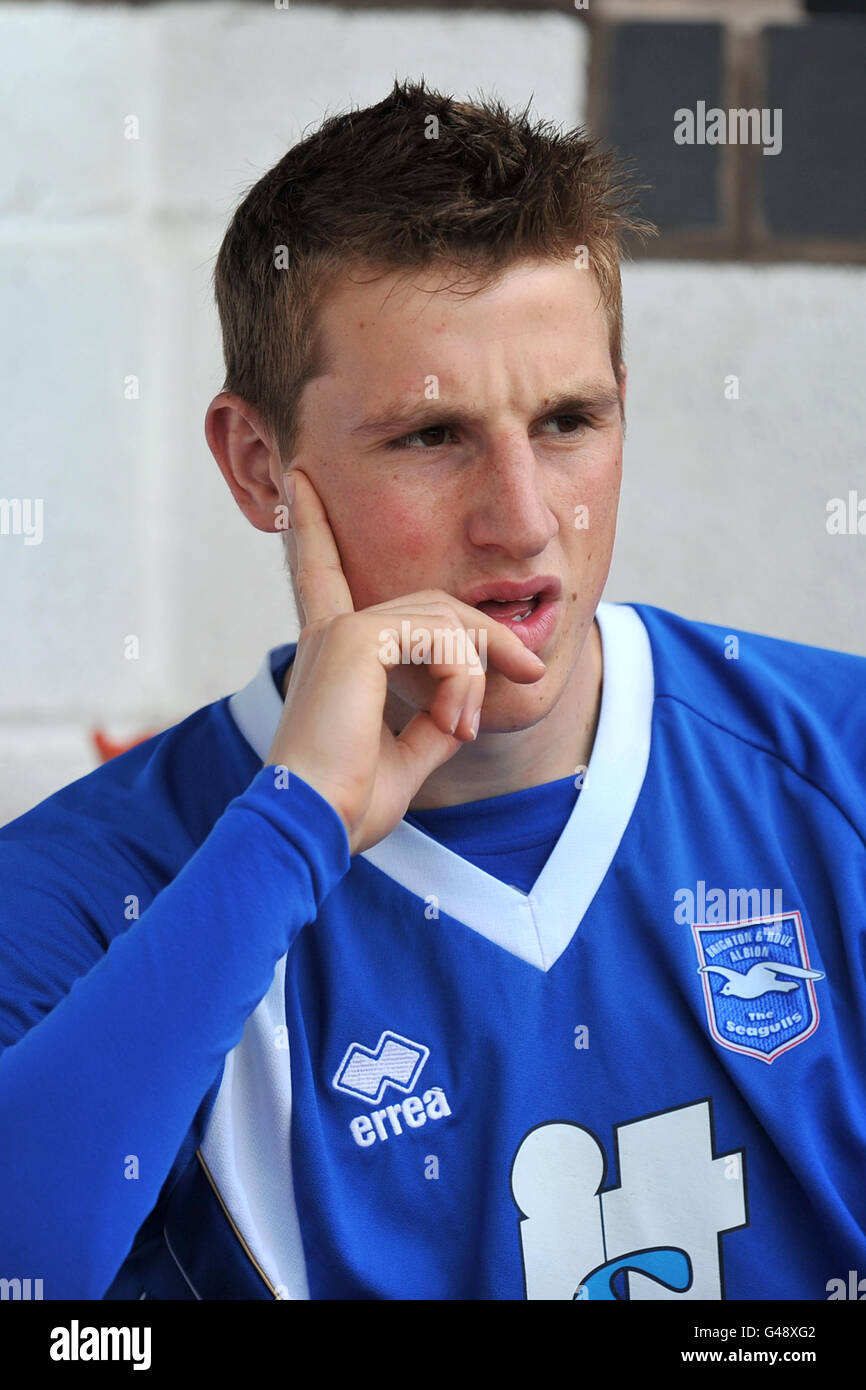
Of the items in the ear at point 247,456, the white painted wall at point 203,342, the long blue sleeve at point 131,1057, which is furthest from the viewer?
the white painted wall at point 203,342

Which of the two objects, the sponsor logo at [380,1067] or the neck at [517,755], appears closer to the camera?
the sponsor logo at [380,1067]

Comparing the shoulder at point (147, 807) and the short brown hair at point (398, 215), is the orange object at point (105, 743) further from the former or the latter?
the short brown hair at point (398, 215)

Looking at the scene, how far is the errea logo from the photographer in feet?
3.68

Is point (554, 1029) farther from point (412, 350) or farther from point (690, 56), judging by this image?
point (690, 56)

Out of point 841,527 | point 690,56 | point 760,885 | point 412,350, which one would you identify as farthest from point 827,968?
point 690,56

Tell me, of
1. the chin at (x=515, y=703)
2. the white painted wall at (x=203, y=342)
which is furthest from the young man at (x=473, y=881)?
the white painted wall at (x=203, y=342)

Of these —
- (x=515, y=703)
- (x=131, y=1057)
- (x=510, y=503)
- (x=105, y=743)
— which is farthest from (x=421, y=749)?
(x=105, y=743)

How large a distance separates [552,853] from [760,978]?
7.8 inches

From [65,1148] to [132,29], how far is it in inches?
69.0

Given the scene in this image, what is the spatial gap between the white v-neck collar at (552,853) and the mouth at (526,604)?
0.54 feet

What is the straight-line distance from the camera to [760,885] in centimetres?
120

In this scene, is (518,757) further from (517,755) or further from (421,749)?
(421,749)

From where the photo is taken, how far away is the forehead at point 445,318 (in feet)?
3.61

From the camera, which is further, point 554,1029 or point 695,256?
point 695,256
